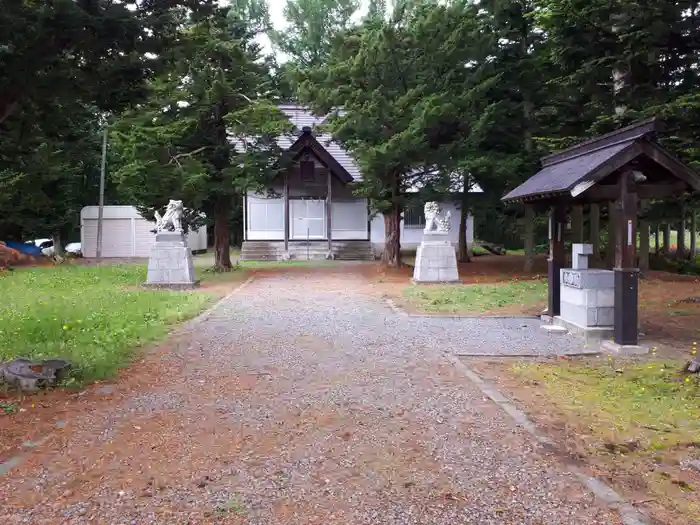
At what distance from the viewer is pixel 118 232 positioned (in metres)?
29.3

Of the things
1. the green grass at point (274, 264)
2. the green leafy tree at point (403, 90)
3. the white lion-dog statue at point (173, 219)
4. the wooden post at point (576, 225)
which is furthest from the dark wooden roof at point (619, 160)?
the green grass at point (274, 264)

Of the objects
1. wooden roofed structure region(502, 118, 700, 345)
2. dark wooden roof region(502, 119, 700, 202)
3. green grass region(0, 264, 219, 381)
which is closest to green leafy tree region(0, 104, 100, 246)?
green grass region(0, 264, 219, 381)

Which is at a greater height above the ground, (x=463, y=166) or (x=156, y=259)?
(x=463, y=166)

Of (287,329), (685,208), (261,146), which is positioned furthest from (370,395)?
(261,146)

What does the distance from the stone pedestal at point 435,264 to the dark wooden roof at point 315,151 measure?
7850 mm

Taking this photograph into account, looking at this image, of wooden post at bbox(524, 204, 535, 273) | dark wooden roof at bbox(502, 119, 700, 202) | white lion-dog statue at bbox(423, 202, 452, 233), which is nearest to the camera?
dark wooden roof at bbox(502, 119, 700, 202)

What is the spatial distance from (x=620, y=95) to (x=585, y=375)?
10388 millimetres

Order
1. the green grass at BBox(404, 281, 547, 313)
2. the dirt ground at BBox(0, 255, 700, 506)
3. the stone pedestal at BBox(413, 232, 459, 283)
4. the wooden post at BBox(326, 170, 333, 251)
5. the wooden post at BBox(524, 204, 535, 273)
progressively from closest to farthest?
the dirt ground at BBox(0, 255, 700, 506)
the green grass at BBox(404, 281, 547, 313)
the stone pedestal at BBox(413, 232, 459, 283)
the wooden post at BBox(524, 204, 535, 273)
the wooden post at BBox(326, 170, 333, 251)

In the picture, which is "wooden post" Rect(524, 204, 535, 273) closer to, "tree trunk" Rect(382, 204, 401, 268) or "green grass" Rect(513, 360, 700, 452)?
"tree trunk" Rect(382, 204, 401, 268)

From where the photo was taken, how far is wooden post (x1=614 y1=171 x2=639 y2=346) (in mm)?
Result: 7680

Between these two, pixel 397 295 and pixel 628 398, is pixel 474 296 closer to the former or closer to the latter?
pixel 397 295

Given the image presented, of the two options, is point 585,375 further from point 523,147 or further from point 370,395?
point 523,147

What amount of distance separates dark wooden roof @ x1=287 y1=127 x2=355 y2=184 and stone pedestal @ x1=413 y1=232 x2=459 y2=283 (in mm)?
7850

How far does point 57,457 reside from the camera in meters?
4.19
